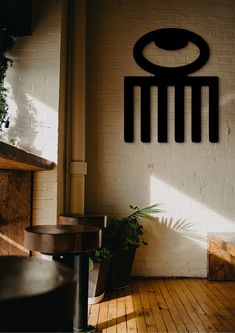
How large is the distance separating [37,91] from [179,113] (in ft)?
4.93

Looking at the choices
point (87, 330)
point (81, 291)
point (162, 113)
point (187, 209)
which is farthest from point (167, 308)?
point (162, 113)

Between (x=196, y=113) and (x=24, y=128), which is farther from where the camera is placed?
(x=196, y=113)

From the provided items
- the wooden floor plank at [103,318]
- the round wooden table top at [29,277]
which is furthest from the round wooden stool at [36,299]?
the wooden floor plank at [103,318]

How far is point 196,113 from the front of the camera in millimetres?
3254

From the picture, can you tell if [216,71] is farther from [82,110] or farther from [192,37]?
[82,110]

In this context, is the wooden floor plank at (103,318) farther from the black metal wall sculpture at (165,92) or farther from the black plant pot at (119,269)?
the black metal wall sculpture at (165,92)

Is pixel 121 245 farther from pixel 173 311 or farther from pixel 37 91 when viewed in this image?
pixel 37 91

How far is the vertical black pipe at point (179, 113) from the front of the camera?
3252mm

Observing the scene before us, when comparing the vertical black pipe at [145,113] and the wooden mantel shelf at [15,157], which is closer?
the wooden mantel shelf at [15,157]

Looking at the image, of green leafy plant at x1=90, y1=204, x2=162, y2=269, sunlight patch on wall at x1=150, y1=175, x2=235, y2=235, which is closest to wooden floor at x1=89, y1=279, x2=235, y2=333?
green leafy plant at x1=90, y1=204, x2=162, y2=269

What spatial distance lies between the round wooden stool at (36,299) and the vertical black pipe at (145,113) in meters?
2.56

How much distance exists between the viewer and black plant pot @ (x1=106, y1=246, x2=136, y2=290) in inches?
108

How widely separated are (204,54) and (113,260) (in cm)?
228

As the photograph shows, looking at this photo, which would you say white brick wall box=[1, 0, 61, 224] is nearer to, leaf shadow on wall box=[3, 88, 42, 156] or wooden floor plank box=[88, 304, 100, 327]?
leaf shadow on wall box=[3, 88, 42, 156]
